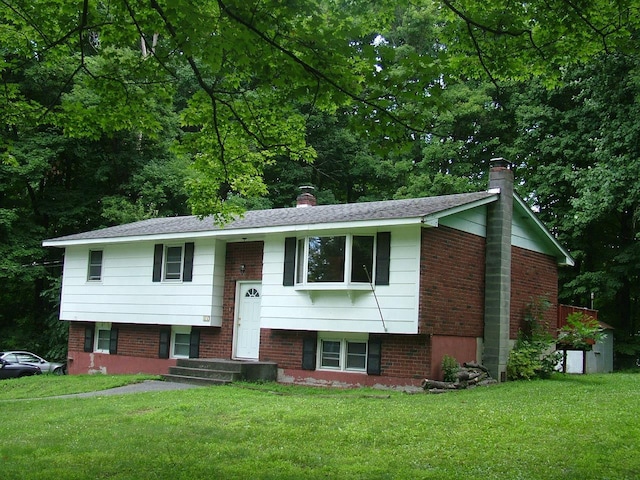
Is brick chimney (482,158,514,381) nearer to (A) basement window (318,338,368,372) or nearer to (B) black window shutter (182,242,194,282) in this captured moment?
(A) basement window (318,338,368,372)

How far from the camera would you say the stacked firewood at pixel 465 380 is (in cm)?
1459

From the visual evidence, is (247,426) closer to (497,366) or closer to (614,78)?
(497,366)

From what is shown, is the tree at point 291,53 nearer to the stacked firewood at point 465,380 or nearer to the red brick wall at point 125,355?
the stacked firewood at point 465,380

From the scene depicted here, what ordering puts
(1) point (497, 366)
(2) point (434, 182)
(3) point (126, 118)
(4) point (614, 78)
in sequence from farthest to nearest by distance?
(2) point (434, 182) < (4) point (614, 78) < (1) point (497, 366) < (3) point (126, 118)

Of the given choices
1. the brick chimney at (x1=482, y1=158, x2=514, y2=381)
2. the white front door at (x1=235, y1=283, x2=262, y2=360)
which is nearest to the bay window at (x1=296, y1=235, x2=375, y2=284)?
the white front door at (x1=235, y1=283, x2=262, y2=360)

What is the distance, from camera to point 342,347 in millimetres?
16625

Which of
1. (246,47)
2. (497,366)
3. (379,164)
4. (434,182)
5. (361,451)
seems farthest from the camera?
(379,164)

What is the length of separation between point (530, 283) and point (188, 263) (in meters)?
9.78

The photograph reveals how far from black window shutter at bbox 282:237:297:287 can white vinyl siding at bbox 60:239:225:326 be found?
255 centimetres

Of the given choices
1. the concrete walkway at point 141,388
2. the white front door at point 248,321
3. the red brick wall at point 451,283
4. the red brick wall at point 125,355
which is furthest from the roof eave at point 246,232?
the concrete walkway at point 141,388

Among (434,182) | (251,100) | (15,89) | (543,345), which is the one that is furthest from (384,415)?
(434,182)

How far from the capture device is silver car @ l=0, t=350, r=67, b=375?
24.3 metres

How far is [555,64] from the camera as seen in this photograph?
8336mm

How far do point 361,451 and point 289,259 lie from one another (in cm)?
949
